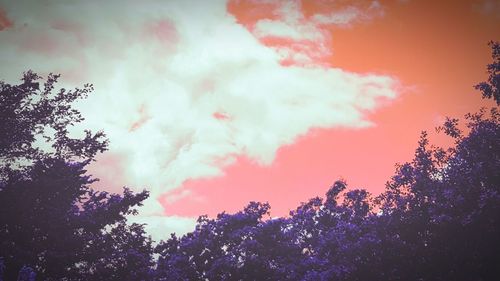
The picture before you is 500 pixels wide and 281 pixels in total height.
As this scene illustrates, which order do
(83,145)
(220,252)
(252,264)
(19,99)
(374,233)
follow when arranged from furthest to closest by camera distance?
1. (220,252)
2. (252,264)
3. (374,233)
4. (83,145)
5. (19,99)

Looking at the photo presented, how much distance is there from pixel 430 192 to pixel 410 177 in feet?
5.71

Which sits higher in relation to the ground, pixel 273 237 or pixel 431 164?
pixel 431 164

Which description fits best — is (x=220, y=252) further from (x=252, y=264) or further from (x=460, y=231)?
(x=460, y=231)

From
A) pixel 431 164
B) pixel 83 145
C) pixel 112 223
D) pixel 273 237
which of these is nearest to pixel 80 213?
pixel 112 223

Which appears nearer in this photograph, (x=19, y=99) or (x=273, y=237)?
(x=19, y=99)

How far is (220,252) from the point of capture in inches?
1192

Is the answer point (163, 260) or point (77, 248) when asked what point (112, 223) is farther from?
point (163, 260)

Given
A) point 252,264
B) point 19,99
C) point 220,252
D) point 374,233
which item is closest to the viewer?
point 19,99

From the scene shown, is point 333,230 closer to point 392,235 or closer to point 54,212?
point 392,235

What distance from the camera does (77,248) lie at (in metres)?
20.4

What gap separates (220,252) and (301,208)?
29.8 feet

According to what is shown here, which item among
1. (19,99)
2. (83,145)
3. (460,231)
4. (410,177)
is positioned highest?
(19,99)

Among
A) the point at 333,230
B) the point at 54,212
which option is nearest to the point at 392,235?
the point at 333,230

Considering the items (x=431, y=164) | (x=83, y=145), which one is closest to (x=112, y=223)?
(x=83, y=145)
